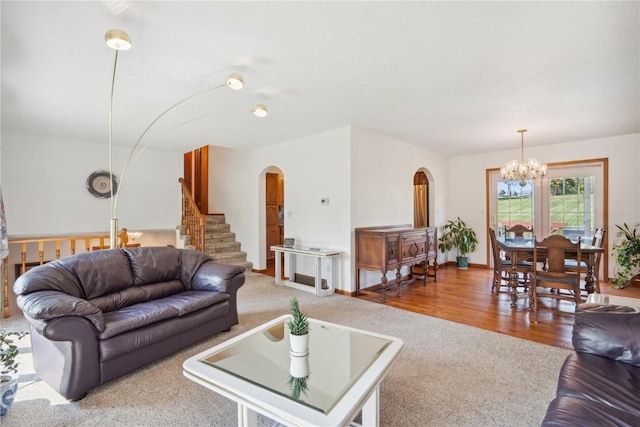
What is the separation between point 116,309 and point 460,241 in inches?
246

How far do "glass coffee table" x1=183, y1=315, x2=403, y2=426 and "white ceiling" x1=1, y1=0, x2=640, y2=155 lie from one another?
83.4 inches

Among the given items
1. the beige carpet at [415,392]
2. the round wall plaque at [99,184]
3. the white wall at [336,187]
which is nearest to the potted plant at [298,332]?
the beige carpet at [415,392]

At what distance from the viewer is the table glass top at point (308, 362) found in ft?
4.90

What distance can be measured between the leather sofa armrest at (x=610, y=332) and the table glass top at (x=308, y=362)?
1125mm

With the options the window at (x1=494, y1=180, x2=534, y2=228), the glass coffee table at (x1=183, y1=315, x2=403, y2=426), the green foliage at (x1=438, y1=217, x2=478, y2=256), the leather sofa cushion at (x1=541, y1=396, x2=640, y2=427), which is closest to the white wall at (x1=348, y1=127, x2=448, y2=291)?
the green foliage at (x1=438, y1=217, x2=478, y2=256)

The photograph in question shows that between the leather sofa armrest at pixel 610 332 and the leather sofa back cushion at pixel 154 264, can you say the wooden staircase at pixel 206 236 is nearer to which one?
the leather sofa back cushion at pixel 154 264

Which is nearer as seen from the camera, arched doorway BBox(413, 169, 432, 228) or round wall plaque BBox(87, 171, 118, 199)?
round wall plaque BBox(87, 171, 118, 199)

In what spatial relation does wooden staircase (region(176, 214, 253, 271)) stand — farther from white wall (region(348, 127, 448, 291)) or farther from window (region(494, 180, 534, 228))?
window (region(494, 180, 534, 228))

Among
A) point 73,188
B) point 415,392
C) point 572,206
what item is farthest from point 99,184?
point 572,206

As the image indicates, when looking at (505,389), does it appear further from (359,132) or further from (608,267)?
(608,267)

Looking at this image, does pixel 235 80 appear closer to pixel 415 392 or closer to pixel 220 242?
pixel 415 392

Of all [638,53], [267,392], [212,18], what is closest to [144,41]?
[212,18]

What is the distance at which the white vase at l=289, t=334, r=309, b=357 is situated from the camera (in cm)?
177

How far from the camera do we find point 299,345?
179 centimetres
